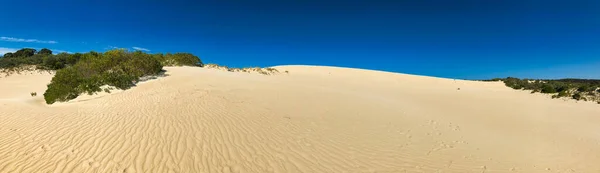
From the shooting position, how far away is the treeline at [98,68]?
1532cm

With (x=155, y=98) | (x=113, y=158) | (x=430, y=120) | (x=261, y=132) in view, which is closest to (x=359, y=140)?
(x=261, y=132)

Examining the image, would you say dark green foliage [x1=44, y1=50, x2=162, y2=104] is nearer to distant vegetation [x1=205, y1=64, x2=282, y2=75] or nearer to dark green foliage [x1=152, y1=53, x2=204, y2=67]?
distant vegetation [x1=205, y1=64, x2=282, y2=75]

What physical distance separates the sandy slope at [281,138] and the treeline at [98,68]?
3.93 metres

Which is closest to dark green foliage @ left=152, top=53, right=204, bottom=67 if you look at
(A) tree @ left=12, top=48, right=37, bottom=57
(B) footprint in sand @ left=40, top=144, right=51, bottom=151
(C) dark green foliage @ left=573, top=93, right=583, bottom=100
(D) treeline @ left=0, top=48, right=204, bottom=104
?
(D) treeline @ left=0, top=48, right=204, bottom=104

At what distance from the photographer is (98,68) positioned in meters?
22.6

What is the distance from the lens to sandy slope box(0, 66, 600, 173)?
18.8 ft

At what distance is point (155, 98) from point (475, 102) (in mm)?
16789

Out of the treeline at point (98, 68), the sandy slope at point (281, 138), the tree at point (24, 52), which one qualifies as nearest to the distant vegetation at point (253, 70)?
the treeline at point (98, 68)

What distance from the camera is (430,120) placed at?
11172 mm

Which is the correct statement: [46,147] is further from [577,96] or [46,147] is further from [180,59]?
[180,59]

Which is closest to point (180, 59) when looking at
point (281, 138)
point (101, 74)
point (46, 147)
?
point (101, 74)

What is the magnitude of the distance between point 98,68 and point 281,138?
2136 cm

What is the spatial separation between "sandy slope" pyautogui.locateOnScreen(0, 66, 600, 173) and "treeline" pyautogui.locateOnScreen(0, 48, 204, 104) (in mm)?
3928

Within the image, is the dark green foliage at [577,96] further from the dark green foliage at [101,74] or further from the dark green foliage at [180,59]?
the dark green foliage at [180,59]
